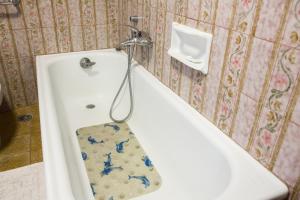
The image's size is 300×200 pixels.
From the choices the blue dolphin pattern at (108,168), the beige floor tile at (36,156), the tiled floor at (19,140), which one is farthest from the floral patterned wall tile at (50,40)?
the blue dolphin pattern at (108,168)

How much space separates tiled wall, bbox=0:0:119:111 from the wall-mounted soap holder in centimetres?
95

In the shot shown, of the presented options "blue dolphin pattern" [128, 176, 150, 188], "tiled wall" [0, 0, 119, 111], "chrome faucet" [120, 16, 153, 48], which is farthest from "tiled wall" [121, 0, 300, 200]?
"tiled wall" [0, 0, 119, 111]

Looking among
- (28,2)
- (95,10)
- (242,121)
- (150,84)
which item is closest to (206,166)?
(242,121)

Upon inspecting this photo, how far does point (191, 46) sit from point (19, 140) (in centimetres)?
137

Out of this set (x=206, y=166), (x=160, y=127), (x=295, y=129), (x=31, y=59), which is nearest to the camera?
(x=295, y=129)

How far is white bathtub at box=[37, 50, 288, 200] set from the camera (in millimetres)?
825

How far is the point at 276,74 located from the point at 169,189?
79cm

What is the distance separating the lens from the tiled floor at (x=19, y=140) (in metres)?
1.55

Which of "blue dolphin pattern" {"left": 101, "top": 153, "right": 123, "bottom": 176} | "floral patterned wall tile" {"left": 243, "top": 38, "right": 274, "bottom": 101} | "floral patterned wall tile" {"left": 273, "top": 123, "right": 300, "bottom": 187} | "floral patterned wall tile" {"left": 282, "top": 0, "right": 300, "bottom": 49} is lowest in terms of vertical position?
"blue dolphin pattern" {"left": 101, "top": 153, "right": 123, "bottom": 176}

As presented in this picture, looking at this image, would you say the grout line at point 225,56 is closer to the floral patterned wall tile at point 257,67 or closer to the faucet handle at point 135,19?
the floral patterned wall tile at point 257,67

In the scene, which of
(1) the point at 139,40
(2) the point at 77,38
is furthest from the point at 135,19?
(2) the point at 77,38

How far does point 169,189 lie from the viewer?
1256 mm

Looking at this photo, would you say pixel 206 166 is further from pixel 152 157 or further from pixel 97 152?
pixel 97 152

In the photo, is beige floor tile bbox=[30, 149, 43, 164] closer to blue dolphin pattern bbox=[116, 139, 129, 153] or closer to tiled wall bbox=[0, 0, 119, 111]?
blue dolphin pattern bbox=[116, 139, 129, 153]
